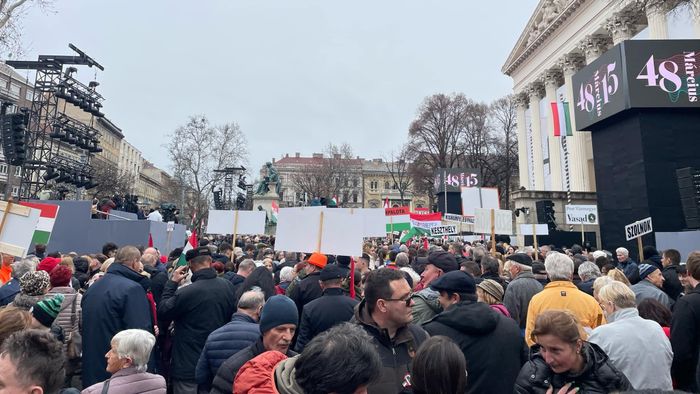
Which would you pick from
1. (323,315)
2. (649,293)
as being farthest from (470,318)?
(649,293)

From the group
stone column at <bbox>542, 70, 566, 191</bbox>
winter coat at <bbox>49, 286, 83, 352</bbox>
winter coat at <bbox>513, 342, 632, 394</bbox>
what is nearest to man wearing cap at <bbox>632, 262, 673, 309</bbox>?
winter coat at <bbox>513, 342, 632, 394</bbox>

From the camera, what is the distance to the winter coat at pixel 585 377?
2229mm

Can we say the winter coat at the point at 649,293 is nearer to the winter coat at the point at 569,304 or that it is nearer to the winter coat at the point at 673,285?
the winter coat at the point at 673,285

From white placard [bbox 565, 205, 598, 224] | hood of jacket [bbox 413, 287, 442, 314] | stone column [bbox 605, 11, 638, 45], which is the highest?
stone column [bbox 605, 11, 638, 45]

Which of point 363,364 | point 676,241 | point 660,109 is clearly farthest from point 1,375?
point 660,109

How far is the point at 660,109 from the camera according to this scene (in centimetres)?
1375

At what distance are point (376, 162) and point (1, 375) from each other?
353ft

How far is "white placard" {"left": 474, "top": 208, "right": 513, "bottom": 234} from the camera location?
11.0 metres

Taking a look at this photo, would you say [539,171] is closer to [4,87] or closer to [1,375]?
[1,375]

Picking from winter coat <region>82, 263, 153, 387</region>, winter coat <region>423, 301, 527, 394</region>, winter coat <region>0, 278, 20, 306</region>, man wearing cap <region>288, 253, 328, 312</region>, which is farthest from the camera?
man wearing cap <region>288, 253, 328, 312</region>

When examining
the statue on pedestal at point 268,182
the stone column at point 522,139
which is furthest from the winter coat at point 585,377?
the stone column at point 522,139

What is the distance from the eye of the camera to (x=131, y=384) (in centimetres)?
262

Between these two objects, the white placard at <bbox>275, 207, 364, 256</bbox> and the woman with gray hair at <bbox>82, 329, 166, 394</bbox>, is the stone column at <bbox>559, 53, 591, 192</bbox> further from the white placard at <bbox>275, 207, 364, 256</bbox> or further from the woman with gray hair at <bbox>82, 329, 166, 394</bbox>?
the woman with gray hair at <bbox>82, 329, 166, 394</bbox>

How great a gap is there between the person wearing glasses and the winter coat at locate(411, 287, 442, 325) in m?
1.03
